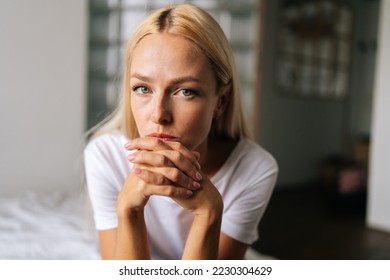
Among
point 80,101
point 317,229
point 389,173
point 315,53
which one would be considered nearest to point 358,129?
point 315,53

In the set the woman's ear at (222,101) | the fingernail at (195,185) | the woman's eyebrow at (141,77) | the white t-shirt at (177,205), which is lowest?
the white t-shirt at (177,205)

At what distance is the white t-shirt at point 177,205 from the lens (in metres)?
0.60

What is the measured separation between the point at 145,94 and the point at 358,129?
10.4ft

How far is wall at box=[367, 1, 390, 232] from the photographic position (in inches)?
69.1

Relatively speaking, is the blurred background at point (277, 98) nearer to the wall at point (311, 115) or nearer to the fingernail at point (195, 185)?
the wall at point (311, 115)

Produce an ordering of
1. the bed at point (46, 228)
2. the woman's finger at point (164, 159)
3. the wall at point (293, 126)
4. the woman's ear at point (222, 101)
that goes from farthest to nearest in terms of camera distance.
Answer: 1. the wall at point (293, 126)
2. the bed at point (46, 228)
3. the woman's ear at point (222, 101)
4. the woman's finger at point (164, 159)

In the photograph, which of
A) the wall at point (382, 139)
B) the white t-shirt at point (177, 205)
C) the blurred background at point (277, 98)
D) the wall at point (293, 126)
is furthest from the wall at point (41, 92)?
the wall at point (293, 126)

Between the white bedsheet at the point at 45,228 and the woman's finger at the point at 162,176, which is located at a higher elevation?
the woman's finger at the point at 162,176

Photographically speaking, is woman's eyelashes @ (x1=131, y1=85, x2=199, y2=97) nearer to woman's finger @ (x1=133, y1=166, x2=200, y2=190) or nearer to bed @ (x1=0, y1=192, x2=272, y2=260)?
woman's finger @ (x1=133, y1=166, x2=200, y2=190)

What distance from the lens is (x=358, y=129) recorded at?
3279 millimetres

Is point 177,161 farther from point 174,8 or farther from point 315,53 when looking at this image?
point 315,53

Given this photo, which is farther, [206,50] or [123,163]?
[123,163]

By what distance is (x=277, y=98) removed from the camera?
2576 mm

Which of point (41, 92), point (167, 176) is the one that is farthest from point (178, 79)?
point (41, 92)
